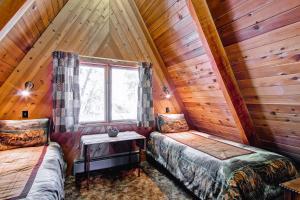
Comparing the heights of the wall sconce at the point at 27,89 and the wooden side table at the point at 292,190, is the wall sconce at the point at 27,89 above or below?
above

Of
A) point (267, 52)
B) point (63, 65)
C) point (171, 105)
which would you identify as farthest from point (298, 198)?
point (63, 65)

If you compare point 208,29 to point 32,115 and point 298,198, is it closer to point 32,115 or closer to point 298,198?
point 298,198

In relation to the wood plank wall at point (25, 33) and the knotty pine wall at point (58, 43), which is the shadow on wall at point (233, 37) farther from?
the wood plank wall at point (25, 33)

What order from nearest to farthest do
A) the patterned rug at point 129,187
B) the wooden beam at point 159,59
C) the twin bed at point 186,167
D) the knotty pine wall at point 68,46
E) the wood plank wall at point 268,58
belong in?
the twin bed at point 186,167, the wood plank wall at point 268,58, the patterned rug at point 129,187, the knotty pine wall at point 68,46, the wooden beam at point 159,59

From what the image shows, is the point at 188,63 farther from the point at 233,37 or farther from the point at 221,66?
the point at 233,37

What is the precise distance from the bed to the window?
2.39 ft

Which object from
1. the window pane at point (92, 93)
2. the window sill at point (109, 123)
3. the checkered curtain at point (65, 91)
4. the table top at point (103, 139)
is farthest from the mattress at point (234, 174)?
the checkered curtain at point (65, 91)

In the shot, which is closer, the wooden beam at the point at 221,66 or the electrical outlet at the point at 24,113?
the wooden beam at the point at 221,66

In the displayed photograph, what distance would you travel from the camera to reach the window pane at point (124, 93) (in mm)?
3179

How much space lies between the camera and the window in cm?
297

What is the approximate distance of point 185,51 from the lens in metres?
2.74

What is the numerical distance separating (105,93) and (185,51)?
5.03 ft

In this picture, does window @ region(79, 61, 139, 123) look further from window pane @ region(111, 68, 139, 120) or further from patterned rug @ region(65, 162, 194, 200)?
patterned rug @ region(65, 162, 194, 200)

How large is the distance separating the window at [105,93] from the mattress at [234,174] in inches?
55.4
